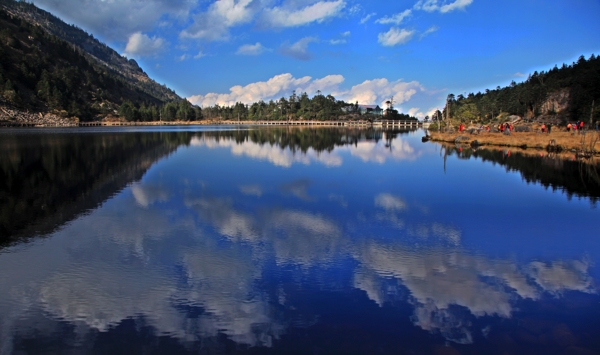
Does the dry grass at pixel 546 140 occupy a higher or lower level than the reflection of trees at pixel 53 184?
higher

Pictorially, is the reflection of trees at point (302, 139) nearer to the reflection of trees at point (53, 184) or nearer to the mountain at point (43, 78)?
the reflection of trees at point (53, 184)

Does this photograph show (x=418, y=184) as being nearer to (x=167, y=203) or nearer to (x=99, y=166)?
(x=167, y=203)

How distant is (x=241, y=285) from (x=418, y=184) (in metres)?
15.0

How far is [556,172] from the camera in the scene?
24.3 metres

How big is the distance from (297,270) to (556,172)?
2227 cm

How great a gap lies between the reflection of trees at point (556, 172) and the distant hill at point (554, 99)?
22.7 meters

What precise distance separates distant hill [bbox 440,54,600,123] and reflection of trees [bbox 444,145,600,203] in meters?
22.7

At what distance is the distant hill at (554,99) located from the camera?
59.9m

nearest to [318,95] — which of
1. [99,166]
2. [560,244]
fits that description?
[99,166]

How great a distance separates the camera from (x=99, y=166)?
25578 millimetres

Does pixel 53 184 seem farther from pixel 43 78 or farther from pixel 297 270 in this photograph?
pixel 43 78

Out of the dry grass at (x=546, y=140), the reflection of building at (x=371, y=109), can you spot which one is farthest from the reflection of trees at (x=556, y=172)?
the reflection of building at (x=371, y=109)

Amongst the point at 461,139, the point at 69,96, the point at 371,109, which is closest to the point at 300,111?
the point at 371,109

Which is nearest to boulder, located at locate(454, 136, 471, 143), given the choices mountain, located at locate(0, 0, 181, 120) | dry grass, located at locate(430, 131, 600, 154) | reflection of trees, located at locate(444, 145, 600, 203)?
dry grass, located at locate(430, 131, 600, 154)
